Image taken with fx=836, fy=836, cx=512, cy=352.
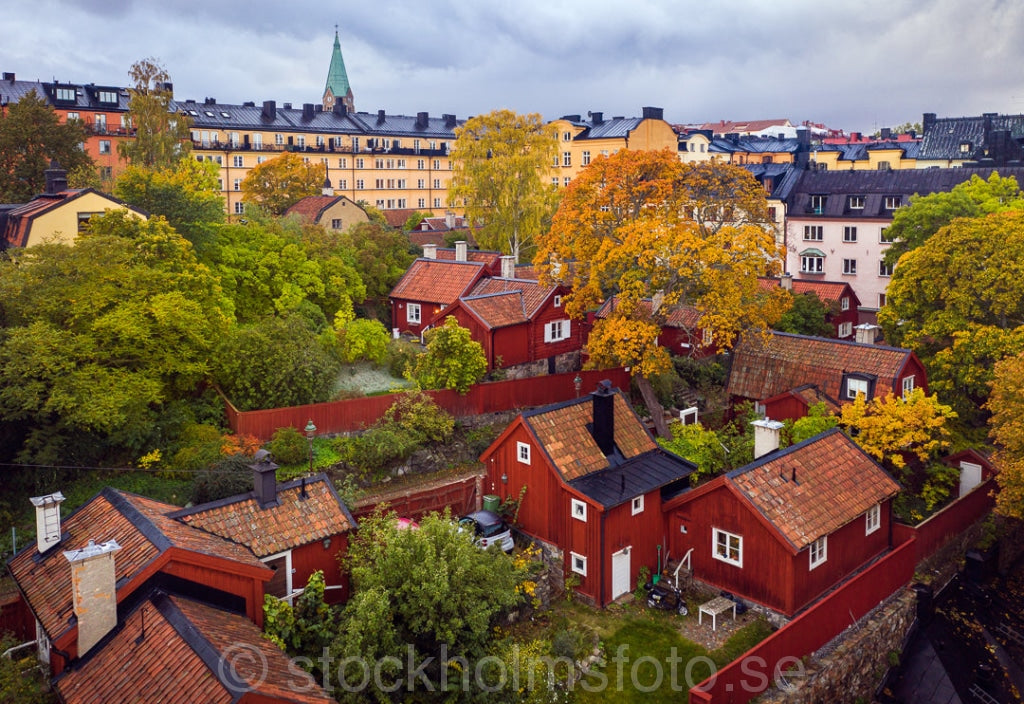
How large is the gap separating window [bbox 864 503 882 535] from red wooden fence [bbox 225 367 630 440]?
12.0m

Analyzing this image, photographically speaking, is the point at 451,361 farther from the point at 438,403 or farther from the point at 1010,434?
the point at 1010,434

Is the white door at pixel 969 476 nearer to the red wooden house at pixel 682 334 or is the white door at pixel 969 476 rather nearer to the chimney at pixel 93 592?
the red wooden house at pixel 682 334

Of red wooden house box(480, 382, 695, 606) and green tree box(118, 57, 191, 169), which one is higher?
green tree box(118, 57, 191, 169)

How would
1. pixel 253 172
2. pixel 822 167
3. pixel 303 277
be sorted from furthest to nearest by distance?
pixel 822 167
pixel 253 172
pixel 303 277

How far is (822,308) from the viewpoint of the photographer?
4394 centimetres

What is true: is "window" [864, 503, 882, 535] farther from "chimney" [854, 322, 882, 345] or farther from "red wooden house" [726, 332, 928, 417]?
"chimney" [854, 322, 882, 345]

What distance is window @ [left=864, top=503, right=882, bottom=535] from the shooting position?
25331 millimetres

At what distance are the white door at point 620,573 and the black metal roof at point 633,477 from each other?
1726 mm

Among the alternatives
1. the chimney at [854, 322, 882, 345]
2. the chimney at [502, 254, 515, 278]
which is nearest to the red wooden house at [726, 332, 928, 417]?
the chimney at [854, 322, 882, 345]

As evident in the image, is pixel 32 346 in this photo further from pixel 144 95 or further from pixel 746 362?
pixel 144 95

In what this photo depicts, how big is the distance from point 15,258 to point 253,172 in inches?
1375

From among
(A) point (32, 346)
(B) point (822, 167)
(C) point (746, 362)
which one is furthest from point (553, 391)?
(B) point (822, 167)

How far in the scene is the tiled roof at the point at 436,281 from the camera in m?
42.1

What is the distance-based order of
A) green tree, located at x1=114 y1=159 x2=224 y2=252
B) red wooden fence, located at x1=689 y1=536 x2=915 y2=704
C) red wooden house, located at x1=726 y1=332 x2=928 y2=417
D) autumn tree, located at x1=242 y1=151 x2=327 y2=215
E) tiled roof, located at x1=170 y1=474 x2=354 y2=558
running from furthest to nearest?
1. autumn tree, located at x1=242 y1=151 x2=327 y2=215
2. green tree, located at x1=114 y1=159 x2=224 y2=252
3. red wooden house, located at x1=726 y1=332 x2=928 y2=417
4. tiled roof, located at x1=170 y1=474 x2=354 y2=558
5. red wooden fence, located at x1=689 y1=536 x2=915 y2=704
